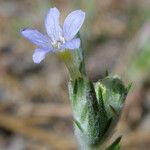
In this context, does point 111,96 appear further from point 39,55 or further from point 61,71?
point 61,71

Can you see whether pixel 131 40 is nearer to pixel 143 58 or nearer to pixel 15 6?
pixel 143 58

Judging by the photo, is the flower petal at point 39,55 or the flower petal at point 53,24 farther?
the flower petal at point 53,24

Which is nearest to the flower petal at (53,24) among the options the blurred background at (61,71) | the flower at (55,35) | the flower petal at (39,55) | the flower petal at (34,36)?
the flower at (55,35)

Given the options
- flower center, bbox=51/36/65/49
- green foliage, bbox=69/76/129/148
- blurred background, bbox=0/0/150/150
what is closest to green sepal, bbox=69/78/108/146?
green foliage, bbox=69/76/129/148

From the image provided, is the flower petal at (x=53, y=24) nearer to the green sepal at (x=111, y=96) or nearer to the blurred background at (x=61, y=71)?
the green sepal at (x=111, y=96)

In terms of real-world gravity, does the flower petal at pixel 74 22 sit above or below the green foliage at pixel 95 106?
above

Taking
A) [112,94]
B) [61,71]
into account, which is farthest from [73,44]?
[61,71]

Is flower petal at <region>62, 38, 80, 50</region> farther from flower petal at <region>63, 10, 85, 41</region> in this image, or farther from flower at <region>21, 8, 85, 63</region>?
flower petal at <region>63, 10, 85, 41</region>
